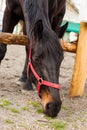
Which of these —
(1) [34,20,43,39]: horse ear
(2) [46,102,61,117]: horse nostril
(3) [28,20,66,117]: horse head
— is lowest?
(2) [46,102,61,117]: horse nostril

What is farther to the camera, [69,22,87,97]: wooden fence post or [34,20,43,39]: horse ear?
[69,22,87,97]: wooden fence post

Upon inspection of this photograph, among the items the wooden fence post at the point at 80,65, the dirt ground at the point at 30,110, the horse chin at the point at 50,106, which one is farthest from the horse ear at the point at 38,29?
the wooden fence post at the point at 80,65

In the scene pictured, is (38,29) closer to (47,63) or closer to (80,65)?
(47,63)

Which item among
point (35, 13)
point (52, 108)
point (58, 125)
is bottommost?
point (58, 125)

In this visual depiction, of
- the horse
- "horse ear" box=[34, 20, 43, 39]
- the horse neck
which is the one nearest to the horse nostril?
the horse

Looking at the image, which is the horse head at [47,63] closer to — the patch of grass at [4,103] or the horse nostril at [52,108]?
the horse nostril at [52,108]

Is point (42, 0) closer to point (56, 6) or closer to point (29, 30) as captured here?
point (29, 30)

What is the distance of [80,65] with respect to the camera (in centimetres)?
443

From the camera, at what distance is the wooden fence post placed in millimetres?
4406

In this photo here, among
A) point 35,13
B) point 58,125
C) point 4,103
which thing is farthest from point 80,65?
point 58,125

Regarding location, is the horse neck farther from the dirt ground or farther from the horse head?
the dirt ground

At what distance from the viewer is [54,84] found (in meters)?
3.37

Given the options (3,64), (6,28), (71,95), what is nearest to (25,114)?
(71,95)

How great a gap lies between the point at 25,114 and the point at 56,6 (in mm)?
1711
